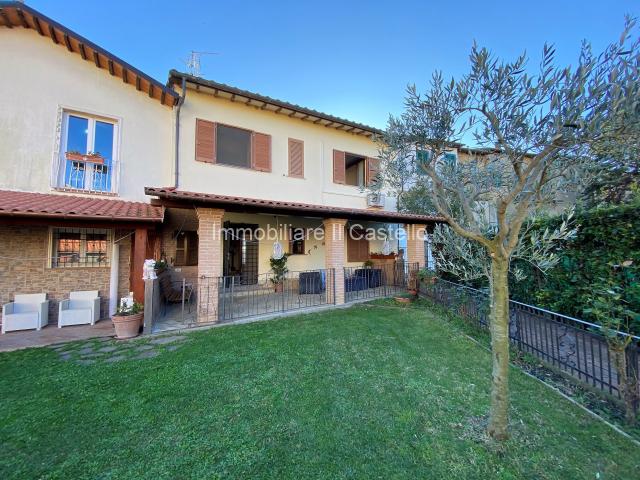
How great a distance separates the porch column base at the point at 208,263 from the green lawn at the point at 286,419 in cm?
177

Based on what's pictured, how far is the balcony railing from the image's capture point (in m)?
8.31

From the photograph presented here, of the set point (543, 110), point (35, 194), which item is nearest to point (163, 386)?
point (543, 110)

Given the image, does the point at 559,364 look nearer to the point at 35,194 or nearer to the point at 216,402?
the point at 216,402

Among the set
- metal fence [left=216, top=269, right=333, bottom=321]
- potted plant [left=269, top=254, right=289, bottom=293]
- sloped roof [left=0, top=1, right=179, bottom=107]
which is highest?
sloped roof [left=0, top=1, right=179, bottom=107]

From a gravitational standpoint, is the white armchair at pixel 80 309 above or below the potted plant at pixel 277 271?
below

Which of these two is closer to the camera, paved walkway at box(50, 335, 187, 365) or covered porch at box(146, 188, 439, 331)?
paved walkway at box(50, 335, 187, 365)

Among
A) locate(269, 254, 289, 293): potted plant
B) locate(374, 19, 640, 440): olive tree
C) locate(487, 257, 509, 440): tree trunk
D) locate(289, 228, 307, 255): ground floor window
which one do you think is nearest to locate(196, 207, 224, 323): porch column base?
locate(269, 254, 289, 293): potted plant

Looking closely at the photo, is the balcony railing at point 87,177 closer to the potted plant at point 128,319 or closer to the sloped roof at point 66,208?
the sloped roof at point 66,208

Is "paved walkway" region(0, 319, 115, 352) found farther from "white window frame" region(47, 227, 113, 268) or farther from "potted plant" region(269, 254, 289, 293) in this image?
"potted plant" region(269, 254, 289, 293)

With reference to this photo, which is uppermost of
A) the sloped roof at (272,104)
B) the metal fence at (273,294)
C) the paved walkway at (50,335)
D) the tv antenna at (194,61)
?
the tv antenna at (194,61)

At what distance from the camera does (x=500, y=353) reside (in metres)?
3.07

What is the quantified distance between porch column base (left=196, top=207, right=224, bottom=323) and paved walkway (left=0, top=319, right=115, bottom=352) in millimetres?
2251

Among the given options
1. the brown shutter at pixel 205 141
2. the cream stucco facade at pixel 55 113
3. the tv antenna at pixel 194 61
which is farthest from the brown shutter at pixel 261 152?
the tv antenna at pixel 194 61

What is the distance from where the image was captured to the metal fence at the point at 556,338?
13.2ft
